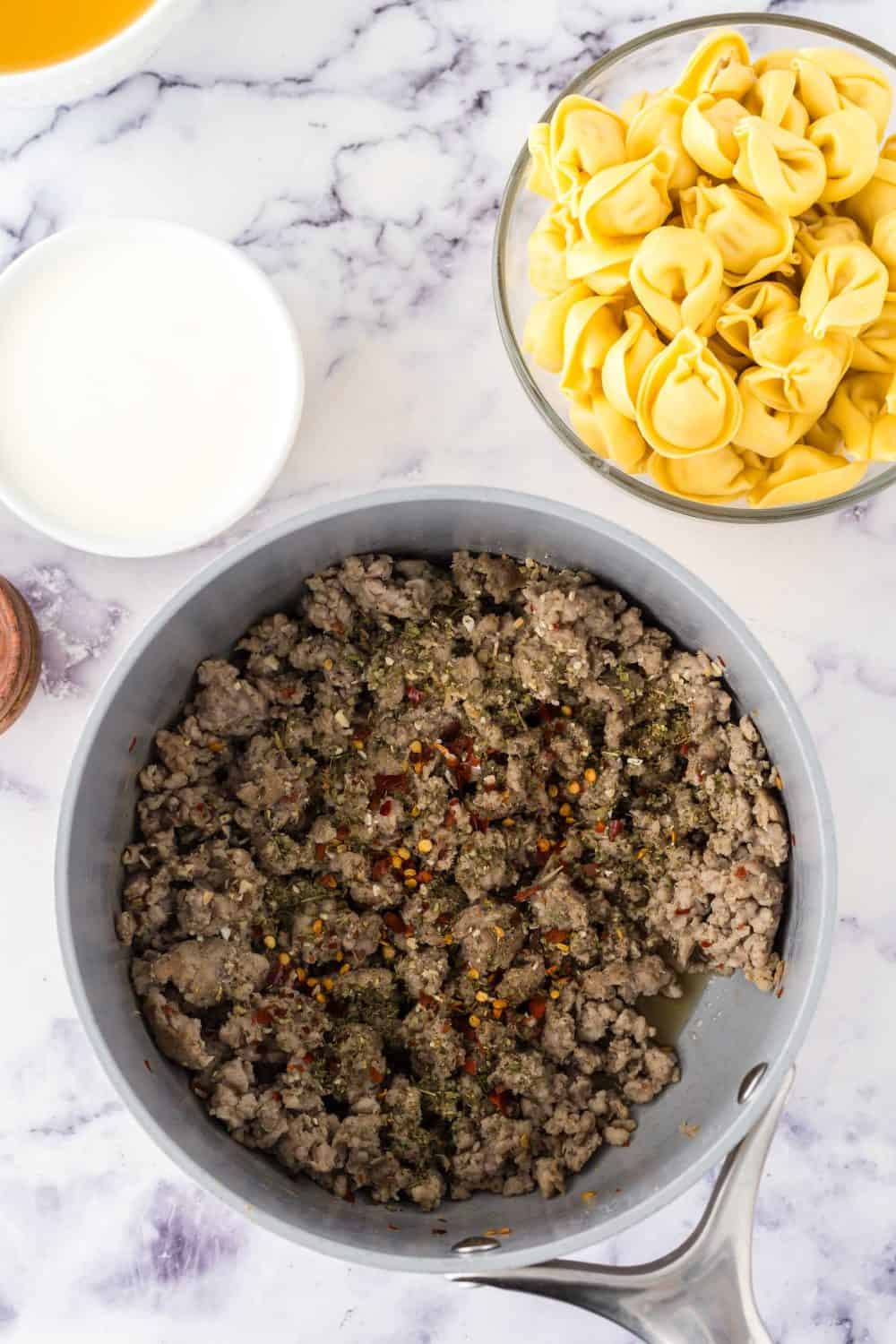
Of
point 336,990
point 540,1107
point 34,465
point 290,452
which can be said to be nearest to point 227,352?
point 290,452

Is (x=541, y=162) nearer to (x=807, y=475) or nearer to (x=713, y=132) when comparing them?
(x=713, y=132)

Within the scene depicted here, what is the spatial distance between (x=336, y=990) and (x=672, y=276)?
0.86 meters

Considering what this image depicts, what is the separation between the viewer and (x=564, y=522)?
4.25ft

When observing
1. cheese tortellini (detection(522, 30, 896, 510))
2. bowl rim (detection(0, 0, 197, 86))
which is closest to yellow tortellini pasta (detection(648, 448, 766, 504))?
cheese tortellini (detection(522, 30, 896, 510))

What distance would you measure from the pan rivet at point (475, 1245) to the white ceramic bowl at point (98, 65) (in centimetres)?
131

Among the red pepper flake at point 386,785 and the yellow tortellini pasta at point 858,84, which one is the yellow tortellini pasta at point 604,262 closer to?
the yellow tortellini pasta at point 858,84

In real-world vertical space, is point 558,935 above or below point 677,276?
below

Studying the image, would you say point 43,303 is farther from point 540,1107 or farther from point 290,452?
point 540,1107

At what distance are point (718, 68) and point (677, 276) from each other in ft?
0.76

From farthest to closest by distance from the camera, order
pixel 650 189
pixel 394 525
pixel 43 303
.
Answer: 1. pixel 43 303
2. pixel 394 525
3. pixel 650 189

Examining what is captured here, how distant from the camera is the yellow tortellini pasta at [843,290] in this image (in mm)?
1227

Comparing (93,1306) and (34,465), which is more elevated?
(34,465)

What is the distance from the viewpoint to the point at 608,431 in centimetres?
135

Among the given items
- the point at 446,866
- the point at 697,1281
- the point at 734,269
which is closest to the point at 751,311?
the point at 734,269
